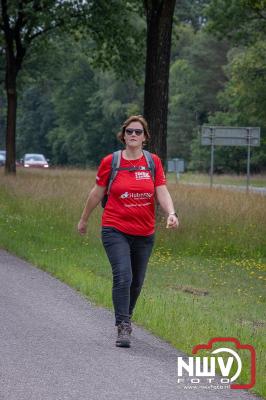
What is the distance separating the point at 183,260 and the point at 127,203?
8271 mm

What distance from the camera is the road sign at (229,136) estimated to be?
124 ft

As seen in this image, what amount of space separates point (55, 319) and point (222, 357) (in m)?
2.26

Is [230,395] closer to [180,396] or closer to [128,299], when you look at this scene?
[180,396]

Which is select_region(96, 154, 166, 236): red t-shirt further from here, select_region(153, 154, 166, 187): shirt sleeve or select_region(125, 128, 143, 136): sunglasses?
select_region(125, 128, 143, 136): sunglasses

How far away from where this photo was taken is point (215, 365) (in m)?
7.80

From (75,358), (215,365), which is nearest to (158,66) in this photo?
(75,358)

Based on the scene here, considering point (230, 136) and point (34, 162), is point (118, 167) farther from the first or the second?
point (34, 162)

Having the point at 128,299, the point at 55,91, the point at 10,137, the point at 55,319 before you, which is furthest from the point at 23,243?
the point at 55,91

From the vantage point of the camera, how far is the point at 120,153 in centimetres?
883

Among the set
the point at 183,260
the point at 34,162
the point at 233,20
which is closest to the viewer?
the point at 183,260

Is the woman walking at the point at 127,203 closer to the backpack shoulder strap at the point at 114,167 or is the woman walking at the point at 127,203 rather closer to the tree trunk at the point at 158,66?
the backpack shoulder strap at the point at 114,167

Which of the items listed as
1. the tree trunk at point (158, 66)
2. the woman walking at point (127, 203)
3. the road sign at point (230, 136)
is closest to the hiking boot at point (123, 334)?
the woman walking at point (127, 203)

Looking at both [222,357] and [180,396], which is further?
[222,357]

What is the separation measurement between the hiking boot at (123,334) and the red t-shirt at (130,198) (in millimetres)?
746
